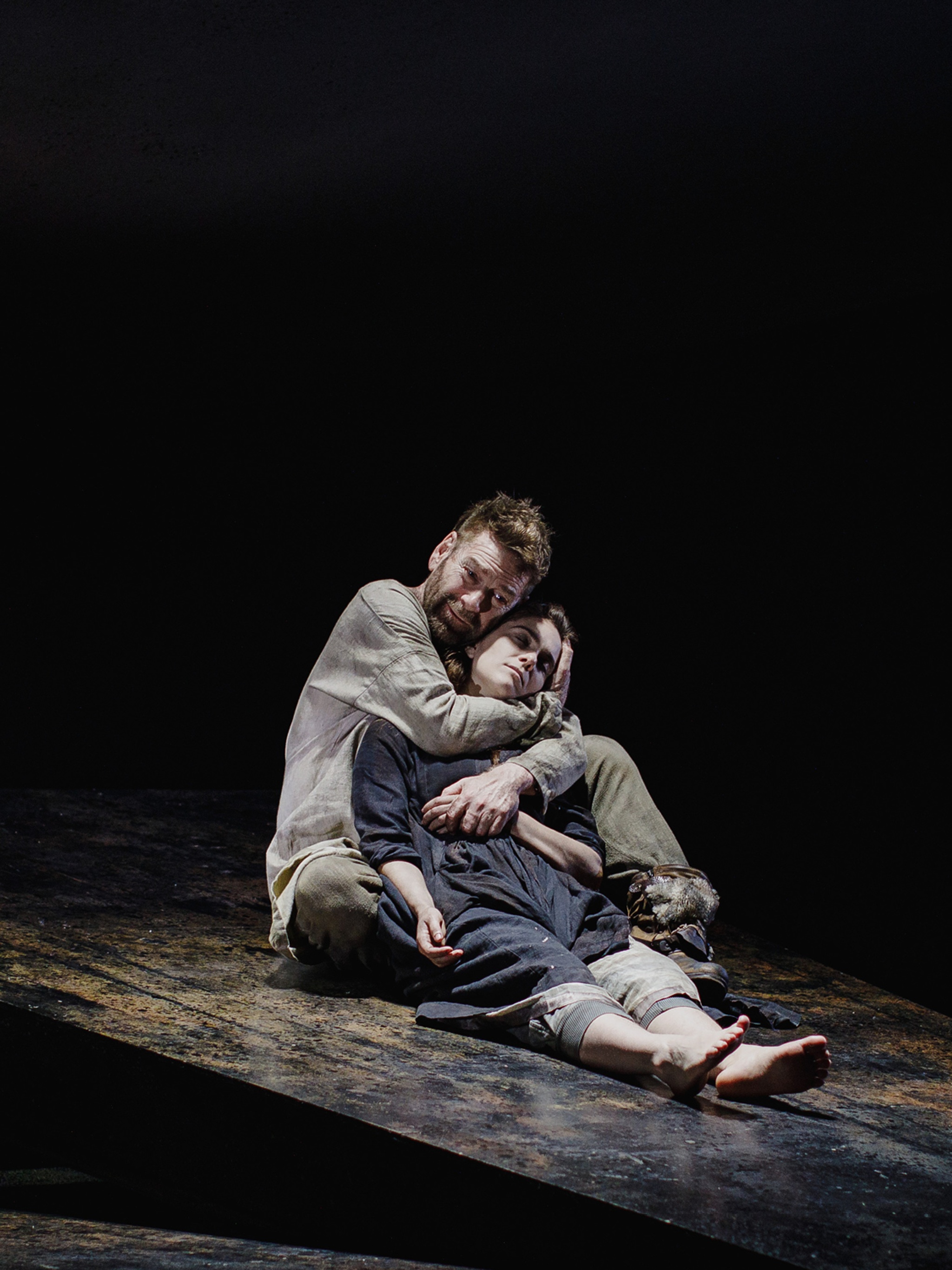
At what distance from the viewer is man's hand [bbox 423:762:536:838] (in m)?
2.73

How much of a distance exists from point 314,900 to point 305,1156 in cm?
71

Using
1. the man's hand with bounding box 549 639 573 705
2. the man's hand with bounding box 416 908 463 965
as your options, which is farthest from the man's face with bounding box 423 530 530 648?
the man's hand with bounding box 416 908 463 965

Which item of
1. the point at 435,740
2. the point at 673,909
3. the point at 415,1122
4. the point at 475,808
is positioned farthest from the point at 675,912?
the point at 415,1122

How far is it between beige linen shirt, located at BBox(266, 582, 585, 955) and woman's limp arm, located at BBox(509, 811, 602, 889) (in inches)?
3.7

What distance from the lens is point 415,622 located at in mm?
3014

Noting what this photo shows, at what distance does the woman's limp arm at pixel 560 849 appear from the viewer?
282cm

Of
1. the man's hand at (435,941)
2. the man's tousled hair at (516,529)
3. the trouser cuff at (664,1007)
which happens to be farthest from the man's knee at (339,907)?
the man's tousled hair at (516,529)

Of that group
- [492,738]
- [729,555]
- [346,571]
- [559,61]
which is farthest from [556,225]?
[346,571]

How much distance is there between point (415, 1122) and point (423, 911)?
59cm

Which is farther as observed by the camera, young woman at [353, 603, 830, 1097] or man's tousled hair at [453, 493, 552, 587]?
man's tousled hair at [453, 493, 552, 587]

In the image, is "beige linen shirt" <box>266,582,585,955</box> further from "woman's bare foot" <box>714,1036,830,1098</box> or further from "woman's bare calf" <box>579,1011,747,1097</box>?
"woman's bare foot" <box>714,1036,830,1098</box>

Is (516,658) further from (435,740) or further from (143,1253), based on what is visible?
(143,1253)

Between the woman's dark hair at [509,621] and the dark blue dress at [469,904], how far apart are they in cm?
22

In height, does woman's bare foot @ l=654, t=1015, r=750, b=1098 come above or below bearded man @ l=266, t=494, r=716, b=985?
below
